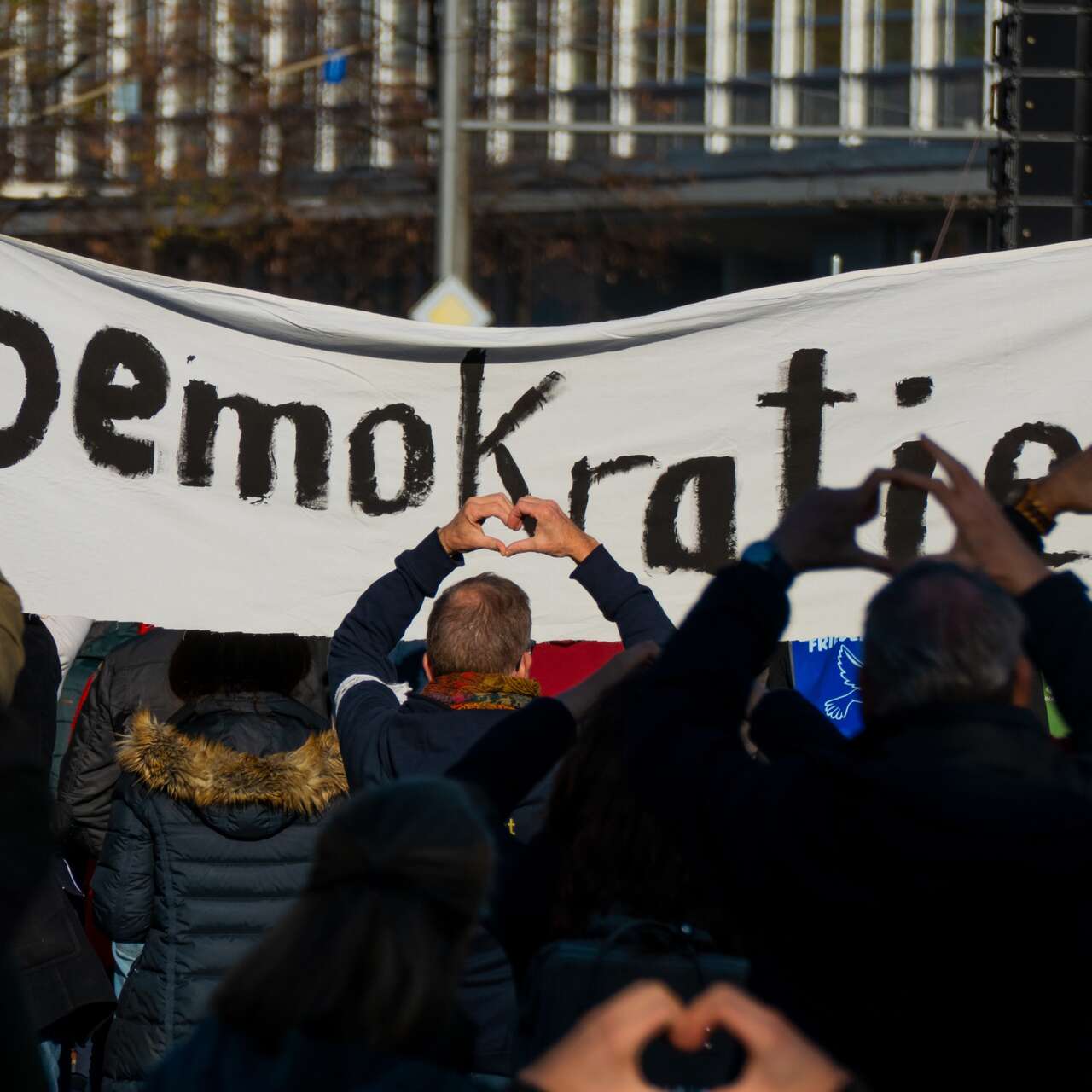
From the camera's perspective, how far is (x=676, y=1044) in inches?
81.0

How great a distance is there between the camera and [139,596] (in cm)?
438

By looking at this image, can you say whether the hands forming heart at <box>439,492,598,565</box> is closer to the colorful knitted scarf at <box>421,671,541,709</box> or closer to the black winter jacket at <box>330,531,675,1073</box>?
the black winter jacket at <box>330,531,675,1073</box>

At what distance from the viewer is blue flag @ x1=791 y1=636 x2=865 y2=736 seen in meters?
5.31

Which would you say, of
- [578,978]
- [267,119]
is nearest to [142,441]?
[578,978]

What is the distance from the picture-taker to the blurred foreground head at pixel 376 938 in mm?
1879

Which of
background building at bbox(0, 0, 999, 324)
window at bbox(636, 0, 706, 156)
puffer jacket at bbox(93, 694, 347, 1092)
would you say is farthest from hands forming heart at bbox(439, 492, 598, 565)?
window at bbox(636, 0, 706, 156)

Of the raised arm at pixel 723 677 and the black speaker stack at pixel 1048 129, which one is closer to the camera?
the raised arm at pixel 723 677

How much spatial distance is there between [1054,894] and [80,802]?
11.0ft

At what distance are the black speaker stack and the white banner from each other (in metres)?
2.04

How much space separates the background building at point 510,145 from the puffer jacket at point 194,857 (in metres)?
13.5

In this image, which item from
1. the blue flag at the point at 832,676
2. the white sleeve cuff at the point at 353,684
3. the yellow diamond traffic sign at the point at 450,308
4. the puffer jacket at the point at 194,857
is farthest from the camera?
the yellow diamond traffic sign at the point at 450,308

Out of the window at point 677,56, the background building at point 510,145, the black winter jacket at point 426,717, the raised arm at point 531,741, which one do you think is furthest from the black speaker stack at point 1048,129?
the window at point 677,56

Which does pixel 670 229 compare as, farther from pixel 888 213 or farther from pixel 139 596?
pixel 139 596

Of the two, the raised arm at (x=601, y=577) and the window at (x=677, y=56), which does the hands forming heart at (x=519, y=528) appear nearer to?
the raised arm at (x=601, y=577)
